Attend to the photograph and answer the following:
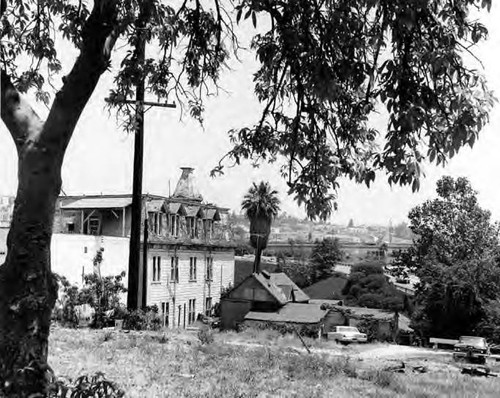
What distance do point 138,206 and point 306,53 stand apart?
12008mm

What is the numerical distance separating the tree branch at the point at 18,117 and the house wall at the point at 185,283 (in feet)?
112

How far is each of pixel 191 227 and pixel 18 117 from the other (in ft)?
138

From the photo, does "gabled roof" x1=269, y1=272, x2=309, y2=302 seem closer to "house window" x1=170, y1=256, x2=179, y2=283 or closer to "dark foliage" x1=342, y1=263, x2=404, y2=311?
"dark foliage" x1=342, y1=263, x2=404, y2=311

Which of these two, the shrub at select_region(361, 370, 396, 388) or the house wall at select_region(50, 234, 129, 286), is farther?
the house wall at select_region(50, 234, 129, 286)

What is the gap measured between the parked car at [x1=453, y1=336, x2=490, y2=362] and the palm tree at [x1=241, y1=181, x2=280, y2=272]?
1258 inches

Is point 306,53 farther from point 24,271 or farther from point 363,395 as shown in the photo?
point 363,395

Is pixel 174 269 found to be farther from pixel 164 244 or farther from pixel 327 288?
pixel 327 288

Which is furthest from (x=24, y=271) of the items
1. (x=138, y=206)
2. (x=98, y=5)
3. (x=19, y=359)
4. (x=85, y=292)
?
(x=85, y=292)

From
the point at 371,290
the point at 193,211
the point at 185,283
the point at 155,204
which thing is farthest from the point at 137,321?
the point at 371,290

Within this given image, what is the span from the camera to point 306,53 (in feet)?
20.3

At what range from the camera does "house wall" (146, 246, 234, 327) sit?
42112 millimetres

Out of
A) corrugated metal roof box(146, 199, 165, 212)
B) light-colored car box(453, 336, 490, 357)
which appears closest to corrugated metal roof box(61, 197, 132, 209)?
corrugated metal roof box(146, 199, 165, 212)

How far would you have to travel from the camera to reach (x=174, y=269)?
44594 mm

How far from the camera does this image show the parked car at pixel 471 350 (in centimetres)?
2059
